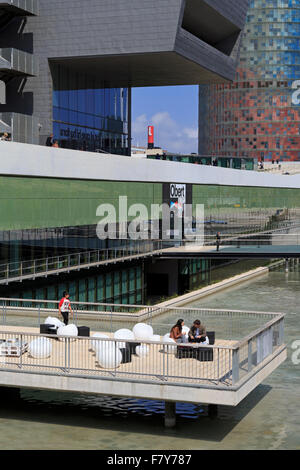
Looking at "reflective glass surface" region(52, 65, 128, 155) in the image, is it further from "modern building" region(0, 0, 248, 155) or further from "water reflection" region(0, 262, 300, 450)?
"water reflection" region(0, 262, 300, 450)

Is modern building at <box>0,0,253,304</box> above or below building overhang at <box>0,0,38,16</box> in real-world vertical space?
→ below

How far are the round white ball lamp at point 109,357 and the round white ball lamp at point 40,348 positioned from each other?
152 centimetres

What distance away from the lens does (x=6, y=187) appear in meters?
33.6

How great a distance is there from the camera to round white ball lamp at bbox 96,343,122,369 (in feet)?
61.9

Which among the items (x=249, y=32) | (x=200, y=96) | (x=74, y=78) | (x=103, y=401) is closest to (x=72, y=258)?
(x=74, y=78)

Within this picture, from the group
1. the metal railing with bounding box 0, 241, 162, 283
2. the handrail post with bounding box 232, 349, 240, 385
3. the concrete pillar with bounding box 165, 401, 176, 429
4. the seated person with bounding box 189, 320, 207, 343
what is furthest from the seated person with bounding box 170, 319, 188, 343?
the metal railing with bounding box 0, 241, 162, 283

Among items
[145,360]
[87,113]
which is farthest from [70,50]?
[145,360]

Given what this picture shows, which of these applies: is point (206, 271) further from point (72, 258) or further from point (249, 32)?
point (249, 32)

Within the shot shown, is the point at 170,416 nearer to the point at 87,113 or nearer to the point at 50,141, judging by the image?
the point at 50,141

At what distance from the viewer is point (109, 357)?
1891cm

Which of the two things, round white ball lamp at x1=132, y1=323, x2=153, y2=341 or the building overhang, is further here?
the building overhang

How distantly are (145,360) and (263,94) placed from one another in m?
159

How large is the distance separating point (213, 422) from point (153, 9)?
100 ft

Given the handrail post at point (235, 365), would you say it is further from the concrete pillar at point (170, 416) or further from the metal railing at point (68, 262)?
the metal railing at point (68, 262)
